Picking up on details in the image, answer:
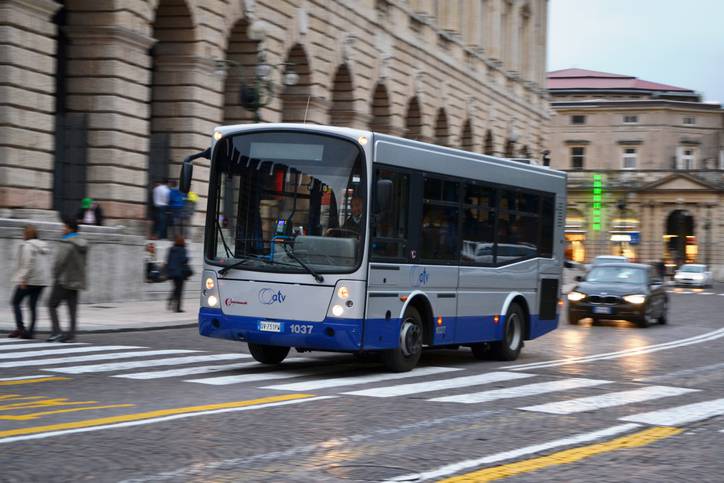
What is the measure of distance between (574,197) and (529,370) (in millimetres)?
93610

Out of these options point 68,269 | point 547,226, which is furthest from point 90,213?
point 547,226

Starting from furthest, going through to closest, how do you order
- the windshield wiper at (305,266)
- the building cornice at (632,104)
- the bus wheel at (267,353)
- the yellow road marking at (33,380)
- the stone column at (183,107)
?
1. the building cornice at (632,104)
2. the stone column at (183,107)
3. the bus wheel at (267,353)
4. the windshield wiper at (305,266)
5. the yellow road marking at (33,380)

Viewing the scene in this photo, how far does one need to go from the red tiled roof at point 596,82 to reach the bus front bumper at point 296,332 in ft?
352

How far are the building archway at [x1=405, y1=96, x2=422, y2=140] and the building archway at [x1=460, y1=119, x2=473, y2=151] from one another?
695 cm

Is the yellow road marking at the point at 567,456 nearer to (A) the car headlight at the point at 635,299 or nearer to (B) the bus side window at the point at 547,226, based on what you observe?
(B) the bus side window at the point at 547,226

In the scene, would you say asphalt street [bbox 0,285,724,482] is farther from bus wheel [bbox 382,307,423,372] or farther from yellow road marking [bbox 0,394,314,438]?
bus wheel [bbox 382,307,423,372]

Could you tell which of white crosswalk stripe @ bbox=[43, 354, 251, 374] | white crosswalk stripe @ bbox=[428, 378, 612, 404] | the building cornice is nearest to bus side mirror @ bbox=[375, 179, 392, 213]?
white crosswalk stripe @ bbox=[428, 378, 612, 404]

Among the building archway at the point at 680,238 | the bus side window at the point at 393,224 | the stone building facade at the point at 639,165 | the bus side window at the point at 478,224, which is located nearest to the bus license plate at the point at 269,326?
the bus side window at the point at 393,224

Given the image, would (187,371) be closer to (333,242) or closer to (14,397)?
(333,242)

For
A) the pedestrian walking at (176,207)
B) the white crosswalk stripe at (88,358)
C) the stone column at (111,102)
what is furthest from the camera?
the pedestrian walking at (176,207)

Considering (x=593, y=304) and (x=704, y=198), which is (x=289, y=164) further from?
(x=704, y=198)

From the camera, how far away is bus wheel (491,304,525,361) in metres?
17.5

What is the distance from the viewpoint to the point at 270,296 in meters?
14.0

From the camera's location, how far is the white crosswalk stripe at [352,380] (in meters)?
12.9
